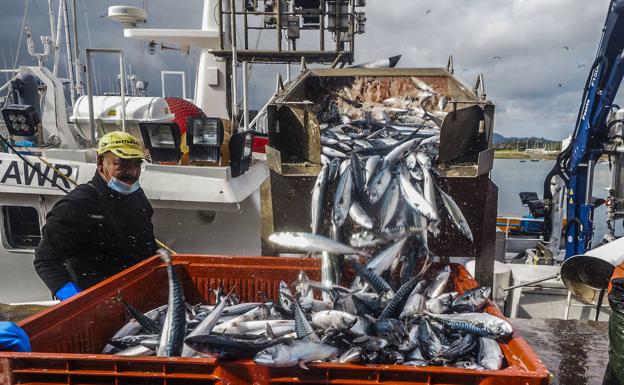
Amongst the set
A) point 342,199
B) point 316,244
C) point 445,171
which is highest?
point 445,171

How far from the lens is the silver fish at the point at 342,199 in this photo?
2.94m

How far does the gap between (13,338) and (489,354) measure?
6.31 ft

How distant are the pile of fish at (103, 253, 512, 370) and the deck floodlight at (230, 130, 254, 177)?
8.80 ft

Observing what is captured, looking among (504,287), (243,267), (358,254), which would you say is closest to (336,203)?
(358,254)

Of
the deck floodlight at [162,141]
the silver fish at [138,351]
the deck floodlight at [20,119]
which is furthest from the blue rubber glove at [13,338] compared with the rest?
the deck floodlight at [20,119]

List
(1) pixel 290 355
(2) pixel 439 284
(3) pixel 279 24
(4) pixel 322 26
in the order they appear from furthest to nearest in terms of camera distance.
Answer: (4) pixel 322 26
(3) pixel 279 24
(2) pixel 439 284
(1) pixel 290 355

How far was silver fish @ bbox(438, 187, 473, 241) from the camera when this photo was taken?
3.01 meters

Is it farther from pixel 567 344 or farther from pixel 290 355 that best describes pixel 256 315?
pixel 567 344

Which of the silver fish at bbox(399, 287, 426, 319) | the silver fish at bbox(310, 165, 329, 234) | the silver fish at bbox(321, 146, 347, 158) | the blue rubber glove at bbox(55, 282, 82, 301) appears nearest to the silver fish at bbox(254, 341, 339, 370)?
the silver fish at bbox(399, 287, 426, 319)

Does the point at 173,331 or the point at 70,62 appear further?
the point at 70,62

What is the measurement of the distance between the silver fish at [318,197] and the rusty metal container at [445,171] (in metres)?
0.16

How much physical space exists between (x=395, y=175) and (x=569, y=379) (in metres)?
1.86

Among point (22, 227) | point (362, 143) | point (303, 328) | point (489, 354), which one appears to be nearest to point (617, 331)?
point (489, 354)

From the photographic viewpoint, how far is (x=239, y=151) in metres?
4.99
